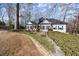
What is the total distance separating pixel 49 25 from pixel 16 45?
368mm

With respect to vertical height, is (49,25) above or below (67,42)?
above

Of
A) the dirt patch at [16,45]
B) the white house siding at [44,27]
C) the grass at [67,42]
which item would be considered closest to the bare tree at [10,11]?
the dirt patch at [16,45]

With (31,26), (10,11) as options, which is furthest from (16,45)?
(10,11)

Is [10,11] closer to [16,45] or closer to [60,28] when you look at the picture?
[16,45]

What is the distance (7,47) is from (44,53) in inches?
14.1

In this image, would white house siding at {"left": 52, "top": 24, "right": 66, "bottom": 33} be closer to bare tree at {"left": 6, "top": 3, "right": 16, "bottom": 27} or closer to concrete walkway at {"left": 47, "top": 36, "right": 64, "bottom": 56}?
concrete walkway at {"left": 47, "top": 36, "right": 64, "bottom": 56}

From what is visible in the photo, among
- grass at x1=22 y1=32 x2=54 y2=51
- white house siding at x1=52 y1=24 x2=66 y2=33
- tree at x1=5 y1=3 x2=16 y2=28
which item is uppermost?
tree at x1=5 y1=3 x2=16 y2=28

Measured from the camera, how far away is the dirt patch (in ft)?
6.16

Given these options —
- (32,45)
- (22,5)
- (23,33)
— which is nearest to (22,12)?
(22,5)

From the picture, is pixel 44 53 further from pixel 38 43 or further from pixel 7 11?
pixel 7 11

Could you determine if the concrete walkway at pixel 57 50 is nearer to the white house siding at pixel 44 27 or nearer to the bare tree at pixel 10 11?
the white house siding at pixel 44 27

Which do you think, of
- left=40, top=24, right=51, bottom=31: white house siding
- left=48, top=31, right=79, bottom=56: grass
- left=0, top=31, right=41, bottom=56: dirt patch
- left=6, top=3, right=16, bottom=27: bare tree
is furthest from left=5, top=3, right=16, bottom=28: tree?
left=48, top=31, right=79, bottom=56: grass

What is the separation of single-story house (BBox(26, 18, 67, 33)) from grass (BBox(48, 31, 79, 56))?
50 millimetres

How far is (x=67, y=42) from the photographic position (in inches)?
73.8
